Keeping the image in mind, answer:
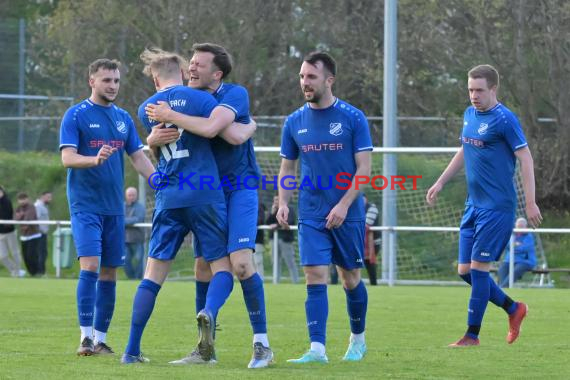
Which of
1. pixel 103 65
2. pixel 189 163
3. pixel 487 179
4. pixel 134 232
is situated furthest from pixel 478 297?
pixel 134 232

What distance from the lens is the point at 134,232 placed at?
945 inches

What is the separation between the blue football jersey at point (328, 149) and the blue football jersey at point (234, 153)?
1.76 feet

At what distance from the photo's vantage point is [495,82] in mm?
10516

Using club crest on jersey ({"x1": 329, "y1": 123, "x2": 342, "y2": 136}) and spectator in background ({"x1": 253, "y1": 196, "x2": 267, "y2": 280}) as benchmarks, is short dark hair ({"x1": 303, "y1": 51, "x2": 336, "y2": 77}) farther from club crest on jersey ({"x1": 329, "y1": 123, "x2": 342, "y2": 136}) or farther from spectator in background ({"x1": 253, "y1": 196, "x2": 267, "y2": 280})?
spectator in background ({"x1": 253, "y1": 196, "x2": 267, "y2": 280})

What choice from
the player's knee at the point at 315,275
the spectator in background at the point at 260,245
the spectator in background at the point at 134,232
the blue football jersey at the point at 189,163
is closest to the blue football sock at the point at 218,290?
the blue football jersey at the point at 189,163

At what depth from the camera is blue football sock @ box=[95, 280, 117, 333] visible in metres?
9.79

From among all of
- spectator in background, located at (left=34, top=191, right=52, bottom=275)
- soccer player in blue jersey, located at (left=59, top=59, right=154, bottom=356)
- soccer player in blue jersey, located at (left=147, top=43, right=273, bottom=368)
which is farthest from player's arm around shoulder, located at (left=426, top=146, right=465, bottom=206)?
spectator in background, located at (left=34, top=191, right=52, bottom=275)

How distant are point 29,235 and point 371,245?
7.65 meters

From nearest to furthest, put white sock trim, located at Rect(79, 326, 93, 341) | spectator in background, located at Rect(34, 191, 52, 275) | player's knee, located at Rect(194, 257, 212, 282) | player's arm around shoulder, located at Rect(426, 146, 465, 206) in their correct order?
white sock trim, located at Rect(79, 326, 93, 341)
player's knee, located at Rect(194, 257, 212, 282)
player's arm around shoulder, located at Rect(426, 146, 465, 206)
spectator in background, located at Rect(34, 191, 52, 275)

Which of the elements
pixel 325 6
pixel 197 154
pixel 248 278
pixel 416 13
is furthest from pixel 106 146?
pixel 325 6

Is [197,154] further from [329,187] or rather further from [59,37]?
[59,37]

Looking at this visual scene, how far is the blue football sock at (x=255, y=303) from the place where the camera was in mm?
8773

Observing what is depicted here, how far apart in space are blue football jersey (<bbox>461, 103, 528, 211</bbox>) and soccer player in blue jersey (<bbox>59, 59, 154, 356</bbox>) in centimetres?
271

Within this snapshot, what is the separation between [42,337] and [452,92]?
71.3 feet
